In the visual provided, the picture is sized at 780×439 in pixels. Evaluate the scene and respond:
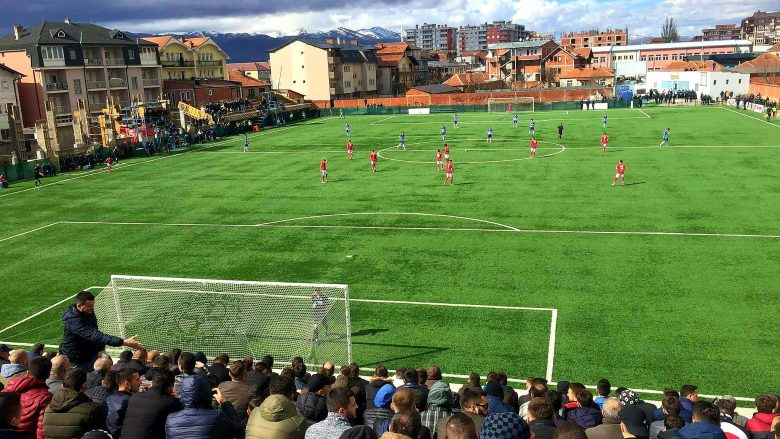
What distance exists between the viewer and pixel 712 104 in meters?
85.1

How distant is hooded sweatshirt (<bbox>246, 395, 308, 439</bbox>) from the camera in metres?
7.16

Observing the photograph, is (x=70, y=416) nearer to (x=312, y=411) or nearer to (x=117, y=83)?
(x=312, y=411)

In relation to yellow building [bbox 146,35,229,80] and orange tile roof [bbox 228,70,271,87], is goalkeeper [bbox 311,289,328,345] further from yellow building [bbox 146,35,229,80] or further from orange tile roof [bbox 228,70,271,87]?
orange tile roof [bbox 228,70,271,87]

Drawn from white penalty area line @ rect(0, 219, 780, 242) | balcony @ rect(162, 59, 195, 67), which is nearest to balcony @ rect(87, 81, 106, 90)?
balcony @ rect(162, 59, 195, 67)

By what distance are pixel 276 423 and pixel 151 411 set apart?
165 cm

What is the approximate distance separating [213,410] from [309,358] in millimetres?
8324

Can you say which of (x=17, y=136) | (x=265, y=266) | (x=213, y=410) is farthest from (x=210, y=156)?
(x=213, y=410)

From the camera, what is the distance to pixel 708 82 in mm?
91938

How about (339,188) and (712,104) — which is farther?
(712,104)

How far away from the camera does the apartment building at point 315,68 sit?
357 ft

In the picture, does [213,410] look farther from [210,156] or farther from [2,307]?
[210,156]

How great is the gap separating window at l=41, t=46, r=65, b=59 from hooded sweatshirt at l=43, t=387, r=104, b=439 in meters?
71.4

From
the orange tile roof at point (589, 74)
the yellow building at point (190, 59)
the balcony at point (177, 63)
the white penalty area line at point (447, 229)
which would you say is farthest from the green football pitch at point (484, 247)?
the orange tile roof at point (589, 74)

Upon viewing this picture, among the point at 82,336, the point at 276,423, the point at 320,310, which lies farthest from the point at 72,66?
the point at 276,423
